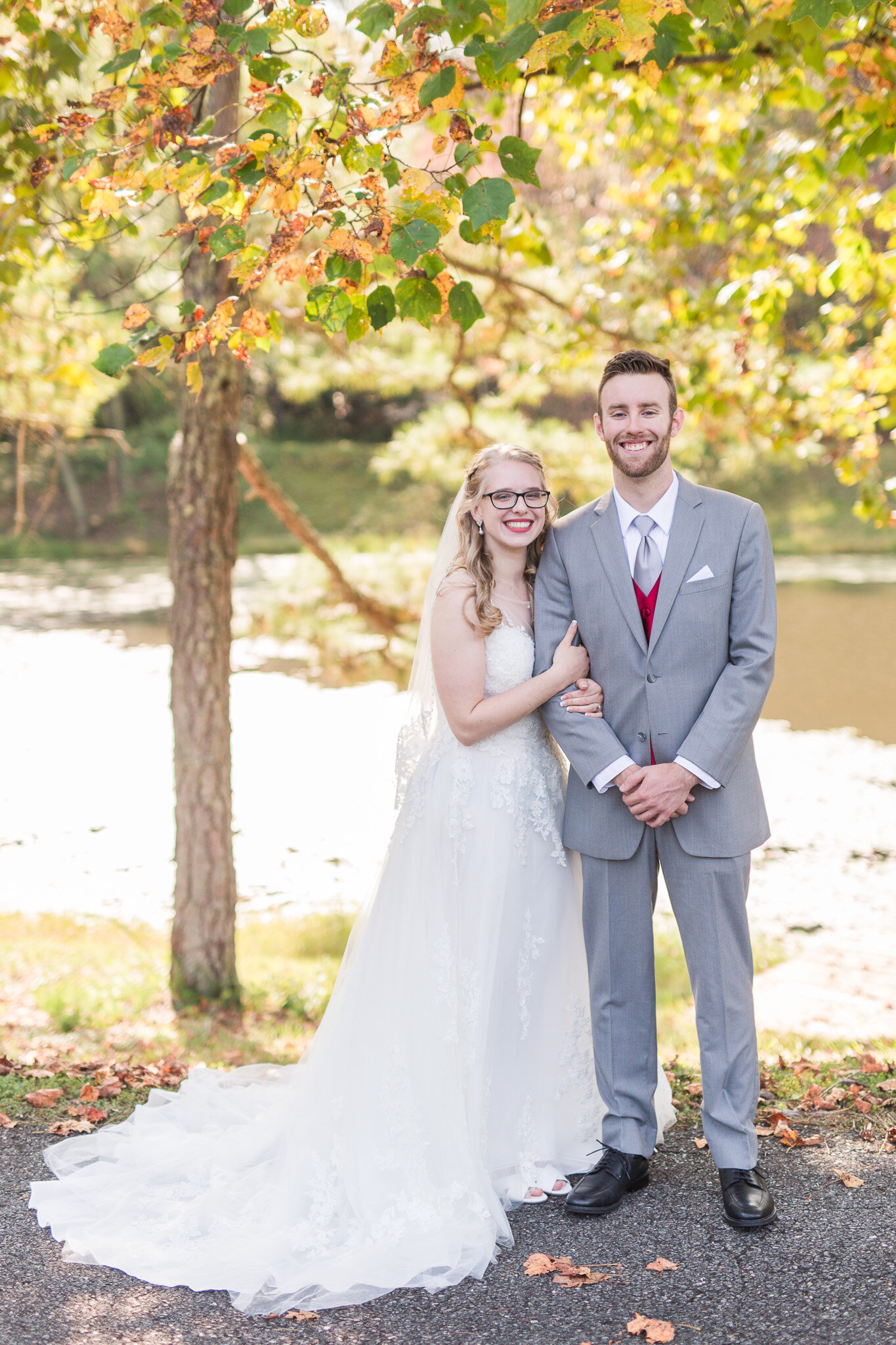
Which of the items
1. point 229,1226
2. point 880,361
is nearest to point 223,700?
point 229,1226

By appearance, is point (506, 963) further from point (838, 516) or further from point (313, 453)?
point (313, 453)

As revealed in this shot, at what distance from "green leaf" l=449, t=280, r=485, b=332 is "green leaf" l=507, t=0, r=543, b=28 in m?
0.63

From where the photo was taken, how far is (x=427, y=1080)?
118 inches

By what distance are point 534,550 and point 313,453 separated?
1175 inches

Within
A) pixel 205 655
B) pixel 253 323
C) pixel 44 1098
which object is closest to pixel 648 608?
pixel 253 323

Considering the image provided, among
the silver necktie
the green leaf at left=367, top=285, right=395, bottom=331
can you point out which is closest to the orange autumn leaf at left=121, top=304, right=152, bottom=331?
the green leaf at left=367, top=285, right=395, bottom=331

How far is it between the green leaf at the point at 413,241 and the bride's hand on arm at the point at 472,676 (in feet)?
2.91

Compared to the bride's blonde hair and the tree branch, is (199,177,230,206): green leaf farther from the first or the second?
the tree branch

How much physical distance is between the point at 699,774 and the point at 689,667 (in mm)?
280

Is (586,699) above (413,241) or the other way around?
the other way around

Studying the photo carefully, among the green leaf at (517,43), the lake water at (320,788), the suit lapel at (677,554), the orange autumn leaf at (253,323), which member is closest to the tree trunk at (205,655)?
the lake water at (320,788)

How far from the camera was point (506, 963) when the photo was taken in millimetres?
3127

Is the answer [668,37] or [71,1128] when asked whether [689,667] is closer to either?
[668,37]

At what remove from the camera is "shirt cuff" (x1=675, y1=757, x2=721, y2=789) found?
9.18 feet
